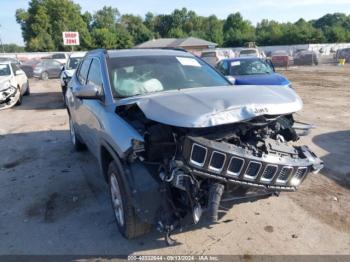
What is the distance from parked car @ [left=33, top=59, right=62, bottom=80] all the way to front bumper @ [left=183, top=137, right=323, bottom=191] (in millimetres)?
24927

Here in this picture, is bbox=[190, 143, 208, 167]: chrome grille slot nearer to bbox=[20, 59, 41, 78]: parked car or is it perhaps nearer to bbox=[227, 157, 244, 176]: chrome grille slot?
bbox=[227, 157, 244, 176]: chrome grille slot

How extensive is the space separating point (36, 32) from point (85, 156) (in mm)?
81473

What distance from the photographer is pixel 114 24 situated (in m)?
108

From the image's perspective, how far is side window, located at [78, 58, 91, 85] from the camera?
18.6ft

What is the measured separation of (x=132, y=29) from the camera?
97.3 meters

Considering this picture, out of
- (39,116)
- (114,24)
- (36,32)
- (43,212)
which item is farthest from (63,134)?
(114,24)

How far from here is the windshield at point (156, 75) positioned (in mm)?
4410

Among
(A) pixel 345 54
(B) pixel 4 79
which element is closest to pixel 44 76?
(B) pixel 4 79

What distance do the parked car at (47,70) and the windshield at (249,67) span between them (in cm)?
A: 1762

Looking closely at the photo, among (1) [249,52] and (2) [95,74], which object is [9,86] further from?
(1) [249,52]

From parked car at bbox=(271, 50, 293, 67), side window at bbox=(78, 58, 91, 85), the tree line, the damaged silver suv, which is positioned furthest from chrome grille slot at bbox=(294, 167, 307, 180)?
the tree line

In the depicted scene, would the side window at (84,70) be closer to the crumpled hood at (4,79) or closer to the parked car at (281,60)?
the crumpled hood at (4,79)

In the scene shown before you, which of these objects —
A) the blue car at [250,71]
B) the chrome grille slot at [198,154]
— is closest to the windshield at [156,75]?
the chrome grille slot at [198,154]

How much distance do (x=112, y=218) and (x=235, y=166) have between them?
190 cm
